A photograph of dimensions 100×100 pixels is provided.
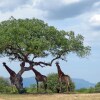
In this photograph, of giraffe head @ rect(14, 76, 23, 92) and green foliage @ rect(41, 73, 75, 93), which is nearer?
giraffe head @ rect(14, 76, 23, 92)

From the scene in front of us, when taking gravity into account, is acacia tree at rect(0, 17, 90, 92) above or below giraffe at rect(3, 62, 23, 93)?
above

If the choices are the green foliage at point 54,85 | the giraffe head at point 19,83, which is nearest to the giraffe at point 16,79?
the giraffe head at point 19,83

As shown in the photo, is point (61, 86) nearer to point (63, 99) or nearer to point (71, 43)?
point (71, 43)

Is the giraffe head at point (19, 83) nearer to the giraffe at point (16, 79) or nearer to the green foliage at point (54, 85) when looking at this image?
the giraffe at point (16, 79)

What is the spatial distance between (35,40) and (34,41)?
8.6 inches

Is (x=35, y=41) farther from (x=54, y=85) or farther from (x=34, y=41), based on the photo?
(x=54, y=85)

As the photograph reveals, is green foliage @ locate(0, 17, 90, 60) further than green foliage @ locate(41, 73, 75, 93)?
No

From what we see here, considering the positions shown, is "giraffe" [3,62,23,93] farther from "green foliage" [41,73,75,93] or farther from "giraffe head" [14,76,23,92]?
"green foliage" [41,73,75,93]

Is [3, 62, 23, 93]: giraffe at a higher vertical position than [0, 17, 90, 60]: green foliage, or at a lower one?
lower

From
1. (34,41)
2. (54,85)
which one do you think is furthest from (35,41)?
(54,85)

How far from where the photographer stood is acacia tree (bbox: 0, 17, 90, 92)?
31.7m

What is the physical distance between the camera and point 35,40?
3184 centimetres

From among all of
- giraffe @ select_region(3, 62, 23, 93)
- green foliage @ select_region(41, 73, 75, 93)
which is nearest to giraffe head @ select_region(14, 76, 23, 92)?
giraffe @ select_region(3, 62, 23, 93)

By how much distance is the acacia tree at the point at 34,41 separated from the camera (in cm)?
3169
